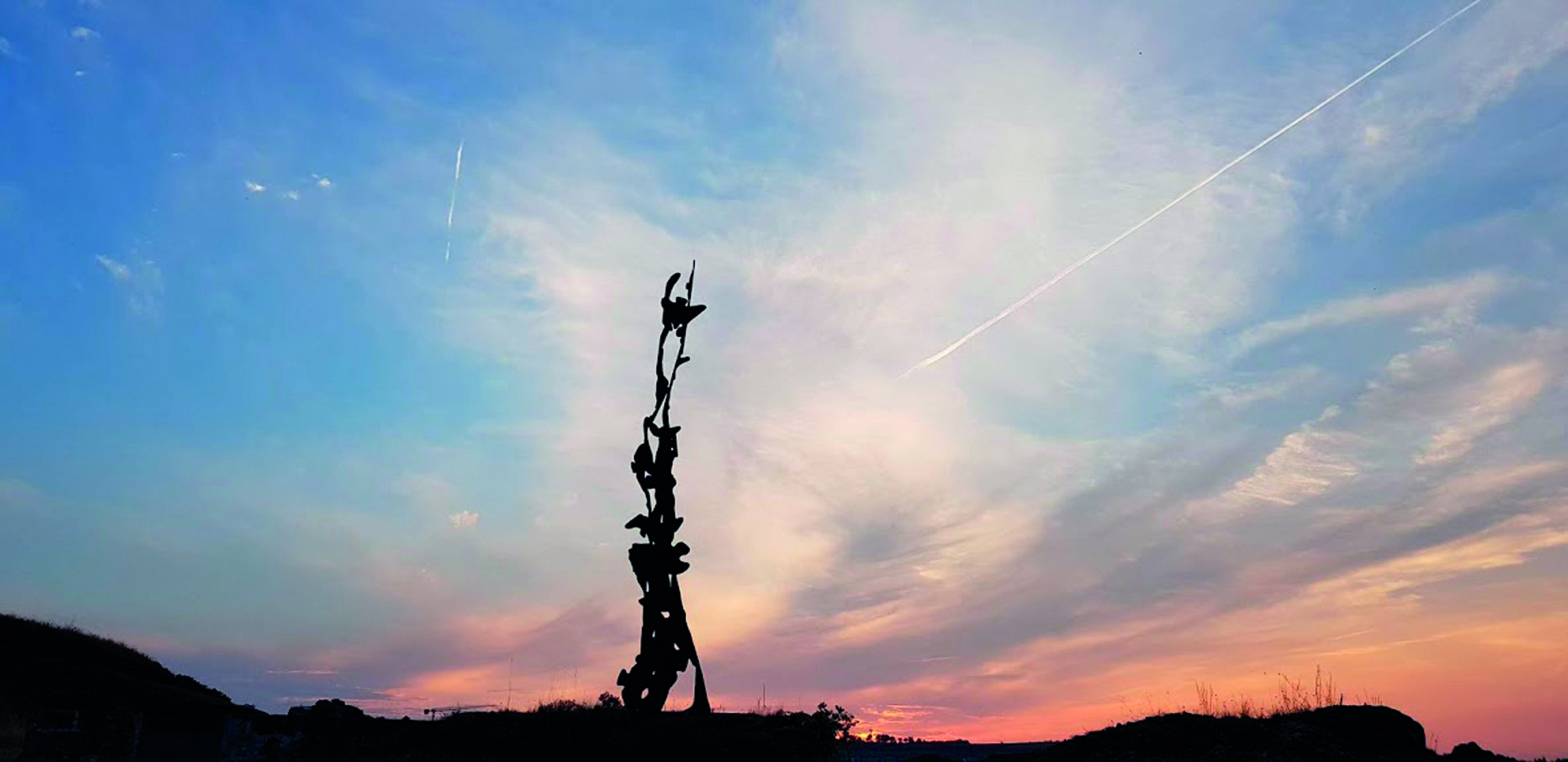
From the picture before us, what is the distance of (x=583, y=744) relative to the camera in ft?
61.3

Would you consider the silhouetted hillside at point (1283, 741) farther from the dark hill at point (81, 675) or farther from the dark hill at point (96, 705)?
the dark hill at point (81, 675)

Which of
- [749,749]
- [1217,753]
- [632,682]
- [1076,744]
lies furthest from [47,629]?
[1217,753]

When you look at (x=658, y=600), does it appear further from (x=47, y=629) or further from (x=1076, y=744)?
(x=47, y=629)

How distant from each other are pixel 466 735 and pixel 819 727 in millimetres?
6849

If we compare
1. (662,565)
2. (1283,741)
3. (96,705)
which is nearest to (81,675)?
(96,705)

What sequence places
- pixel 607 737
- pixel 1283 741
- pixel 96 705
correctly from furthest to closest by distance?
pixel 96 705 → pixel 607 737 → pixel 1283 741

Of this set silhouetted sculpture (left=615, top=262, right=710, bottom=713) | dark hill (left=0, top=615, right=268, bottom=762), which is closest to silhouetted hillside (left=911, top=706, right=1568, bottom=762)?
silhouetted sculpture (left=615, top=262, right=710, bottom=713)

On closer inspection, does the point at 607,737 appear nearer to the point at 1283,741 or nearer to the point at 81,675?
the point at 1283,741

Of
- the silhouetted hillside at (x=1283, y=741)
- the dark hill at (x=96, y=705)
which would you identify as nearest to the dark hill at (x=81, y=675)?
the dark hill at (x=96, y=705)

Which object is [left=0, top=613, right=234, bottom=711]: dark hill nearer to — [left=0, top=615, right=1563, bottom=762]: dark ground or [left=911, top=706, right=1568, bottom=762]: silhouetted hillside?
[left=0, top=615, right=1563, bottom=762]: dark ground

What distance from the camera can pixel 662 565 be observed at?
22.8 metres

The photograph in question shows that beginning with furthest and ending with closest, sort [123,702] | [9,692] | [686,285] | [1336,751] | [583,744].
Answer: [123,702], [9,692], [686,285], [583,744], [1336,751]

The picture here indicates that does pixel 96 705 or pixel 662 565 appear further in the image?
pixel 96 705

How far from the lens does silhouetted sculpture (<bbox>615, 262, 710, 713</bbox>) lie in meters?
21.9
